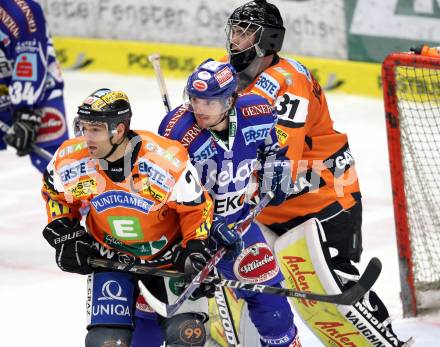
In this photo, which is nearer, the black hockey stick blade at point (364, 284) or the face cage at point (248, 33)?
the black hockey stick blade at point (364, 284)

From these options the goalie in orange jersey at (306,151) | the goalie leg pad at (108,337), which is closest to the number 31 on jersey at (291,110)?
the goalie in orange jersey at (306,151)

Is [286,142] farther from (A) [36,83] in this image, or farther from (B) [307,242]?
(A) [36,83]

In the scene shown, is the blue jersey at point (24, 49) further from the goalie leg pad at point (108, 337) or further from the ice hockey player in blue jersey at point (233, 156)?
the goalie leg pad at point (108, 337)

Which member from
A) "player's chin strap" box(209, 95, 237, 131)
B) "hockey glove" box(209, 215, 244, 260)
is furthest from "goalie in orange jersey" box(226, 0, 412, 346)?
"hockey glove" box(209, 215, 244, 260)

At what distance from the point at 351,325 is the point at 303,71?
3.47 feet

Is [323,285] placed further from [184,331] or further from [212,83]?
[212,83]

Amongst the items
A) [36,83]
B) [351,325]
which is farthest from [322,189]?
[36,83]

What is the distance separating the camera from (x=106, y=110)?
145 inches

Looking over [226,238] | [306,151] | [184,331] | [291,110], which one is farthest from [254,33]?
[184,331]

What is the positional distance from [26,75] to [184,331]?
2.81 meters

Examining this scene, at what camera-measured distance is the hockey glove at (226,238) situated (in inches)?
154

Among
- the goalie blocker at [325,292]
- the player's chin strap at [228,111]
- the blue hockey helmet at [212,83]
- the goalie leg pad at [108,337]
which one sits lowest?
the goalie blocker at [325,292]

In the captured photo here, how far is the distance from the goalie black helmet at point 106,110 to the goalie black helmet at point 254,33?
0.91 meters

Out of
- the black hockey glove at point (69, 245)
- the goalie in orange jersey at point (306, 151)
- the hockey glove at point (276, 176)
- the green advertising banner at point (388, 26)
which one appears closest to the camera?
the black hockey glove at point (69, 245)
